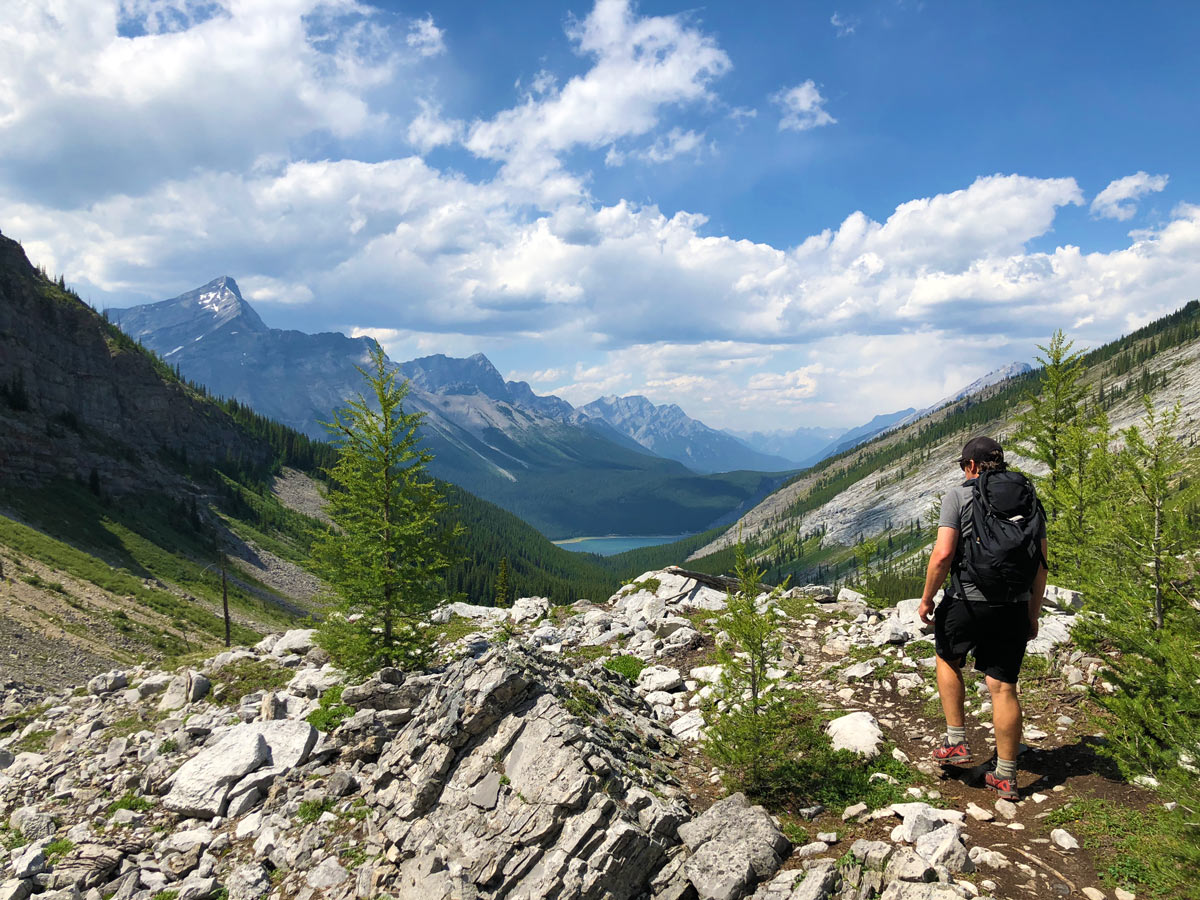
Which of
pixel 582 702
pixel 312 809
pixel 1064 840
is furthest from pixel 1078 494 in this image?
pixel 312 809

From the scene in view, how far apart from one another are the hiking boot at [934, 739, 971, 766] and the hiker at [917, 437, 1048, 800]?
461 millimetres

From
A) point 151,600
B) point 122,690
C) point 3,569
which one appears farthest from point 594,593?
point 122,690

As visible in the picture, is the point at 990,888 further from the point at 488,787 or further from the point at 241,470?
the point at 241,470

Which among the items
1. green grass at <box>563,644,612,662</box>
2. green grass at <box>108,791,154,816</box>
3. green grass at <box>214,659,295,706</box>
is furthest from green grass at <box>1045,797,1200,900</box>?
green grass at <box>214,659,295,706</box>

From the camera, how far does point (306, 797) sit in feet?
40.6

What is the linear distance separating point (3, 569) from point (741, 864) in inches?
2924

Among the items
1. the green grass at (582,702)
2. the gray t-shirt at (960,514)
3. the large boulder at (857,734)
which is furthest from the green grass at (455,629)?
the gray t-shirt at (960,514)

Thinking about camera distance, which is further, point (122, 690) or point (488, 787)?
point (122, 690)

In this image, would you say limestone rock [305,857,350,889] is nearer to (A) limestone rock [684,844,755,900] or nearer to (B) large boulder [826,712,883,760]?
(A) limestone rock [684,844,755,900]

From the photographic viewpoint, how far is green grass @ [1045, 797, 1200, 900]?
5359 millimetres

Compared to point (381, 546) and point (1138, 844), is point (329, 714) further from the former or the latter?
point (1138, 844)

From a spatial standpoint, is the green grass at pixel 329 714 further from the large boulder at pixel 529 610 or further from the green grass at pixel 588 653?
the large boulder at pixel 529 610

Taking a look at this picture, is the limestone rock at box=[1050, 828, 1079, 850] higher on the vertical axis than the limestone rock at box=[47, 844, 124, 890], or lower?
higher

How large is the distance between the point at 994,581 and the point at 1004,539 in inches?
23.8
